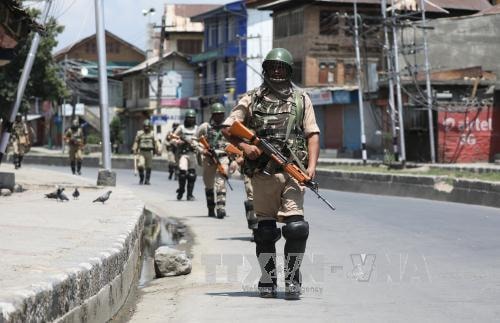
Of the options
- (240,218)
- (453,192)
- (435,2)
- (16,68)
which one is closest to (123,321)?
(240,218)

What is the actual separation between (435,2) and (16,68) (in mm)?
25517

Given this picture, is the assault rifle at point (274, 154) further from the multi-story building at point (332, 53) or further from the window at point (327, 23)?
the window at point (327, 23)

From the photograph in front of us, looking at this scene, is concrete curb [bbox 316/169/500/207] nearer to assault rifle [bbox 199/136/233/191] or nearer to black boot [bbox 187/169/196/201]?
black boot [bbox 187/169/196/201]

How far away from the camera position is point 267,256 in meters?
8.45

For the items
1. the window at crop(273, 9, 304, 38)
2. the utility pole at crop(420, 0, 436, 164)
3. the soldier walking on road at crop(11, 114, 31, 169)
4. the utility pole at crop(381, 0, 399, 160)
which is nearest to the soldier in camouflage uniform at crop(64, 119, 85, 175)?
the soldier walking on road at crop(11, 114, 31, 169)

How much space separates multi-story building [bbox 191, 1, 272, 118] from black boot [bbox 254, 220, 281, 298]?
56.1 meters

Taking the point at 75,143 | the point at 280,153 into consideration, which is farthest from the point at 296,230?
the point at 75,143

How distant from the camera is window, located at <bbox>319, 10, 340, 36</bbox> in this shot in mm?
61000

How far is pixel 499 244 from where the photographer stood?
1261cm

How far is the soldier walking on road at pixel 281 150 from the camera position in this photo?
8.25 metres

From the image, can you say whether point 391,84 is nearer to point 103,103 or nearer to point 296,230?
point 103,103

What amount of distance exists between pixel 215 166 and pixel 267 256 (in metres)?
8.40

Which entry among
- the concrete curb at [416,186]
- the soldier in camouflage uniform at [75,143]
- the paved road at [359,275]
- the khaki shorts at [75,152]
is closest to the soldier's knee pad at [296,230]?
the paved road at [359,275]

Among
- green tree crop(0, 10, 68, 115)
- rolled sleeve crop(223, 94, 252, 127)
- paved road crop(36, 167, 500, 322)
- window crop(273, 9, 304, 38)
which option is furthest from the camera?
green tree crop(0, 10, 68, 115)
